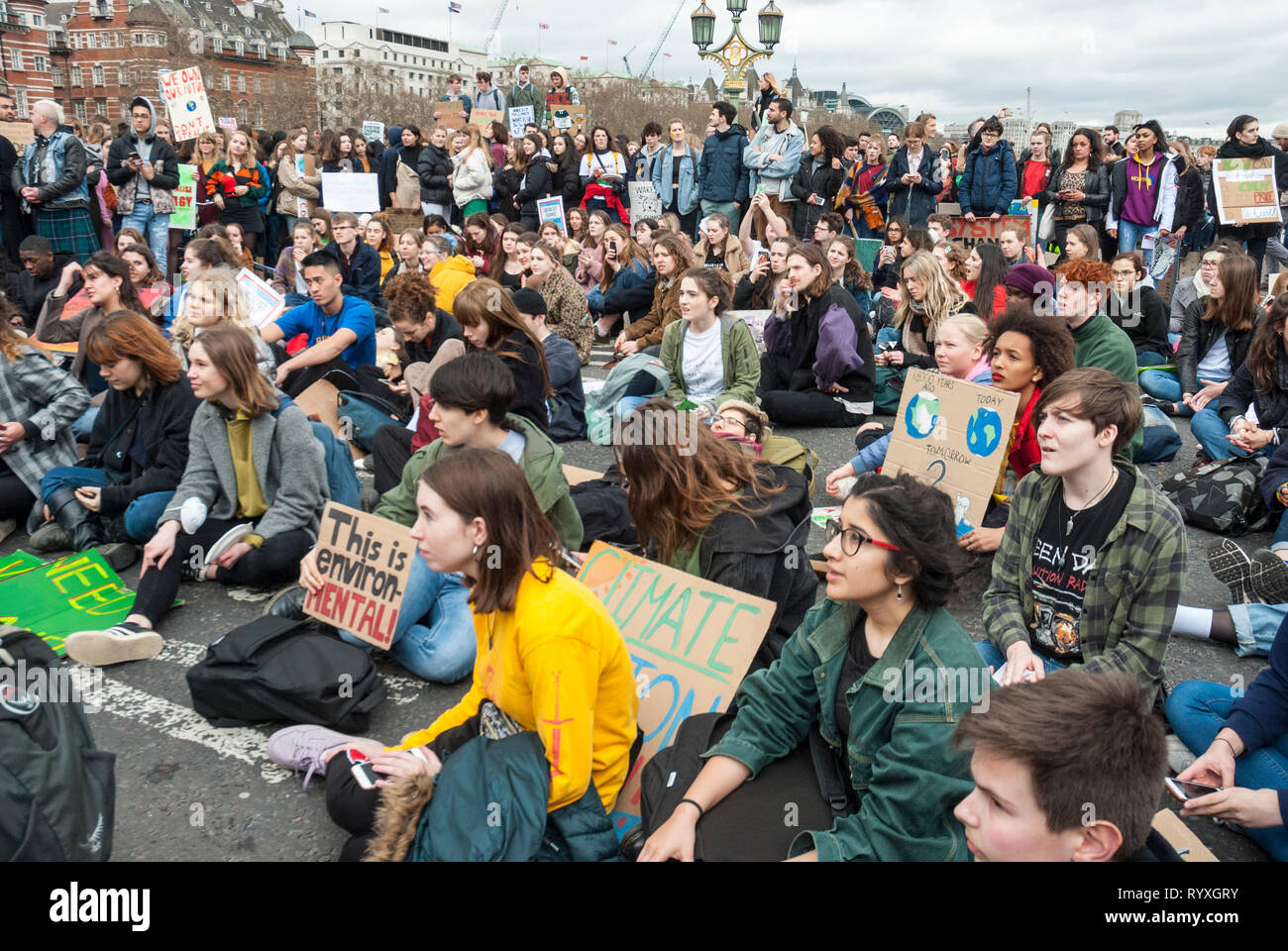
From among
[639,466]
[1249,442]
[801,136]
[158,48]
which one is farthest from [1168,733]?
[158,48]

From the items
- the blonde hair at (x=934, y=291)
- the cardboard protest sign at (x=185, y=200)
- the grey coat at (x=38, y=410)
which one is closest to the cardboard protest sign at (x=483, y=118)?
the cardboard protest sign at (x=185, y=200)

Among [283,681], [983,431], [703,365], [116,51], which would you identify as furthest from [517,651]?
[116,51]

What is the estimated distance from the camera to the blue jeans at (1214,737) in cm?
307

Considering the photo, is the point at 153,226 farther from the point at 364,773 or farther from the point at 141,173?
the point at 364,773

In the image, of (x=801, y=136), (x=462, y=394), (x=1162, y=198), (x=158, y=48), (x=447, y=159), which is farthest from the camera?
(x=158, y=48)

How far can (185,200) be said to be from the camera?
12445 millimetres

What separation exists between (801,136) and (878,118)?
61950 millimetres

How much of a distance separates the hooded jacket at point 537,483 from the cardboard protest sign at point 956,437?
61.9 inches

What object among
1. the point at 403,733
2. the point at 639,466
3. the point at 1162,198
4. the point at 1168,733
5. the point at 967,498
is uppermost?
the point at 1162,198

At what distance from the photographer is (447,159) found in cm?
1418

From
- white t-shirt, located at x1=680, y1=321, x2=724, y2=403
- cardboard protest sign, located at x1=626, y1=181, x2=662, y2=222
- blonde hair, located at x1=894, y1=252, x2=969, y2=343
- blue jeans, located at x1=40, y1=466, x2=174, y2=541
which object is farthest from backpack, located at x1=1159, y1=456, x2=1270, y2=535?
cardboard protest sign, located at x1=626, y1=181, x2=662, y2=222

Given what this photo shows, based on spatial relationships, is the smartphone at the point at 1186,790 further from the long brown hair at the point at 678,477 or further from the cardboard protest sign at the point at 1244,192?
the cardboard protest sign at the point at 1244,192

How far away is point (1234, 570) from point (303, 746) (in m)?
4.37
